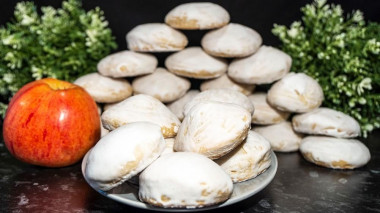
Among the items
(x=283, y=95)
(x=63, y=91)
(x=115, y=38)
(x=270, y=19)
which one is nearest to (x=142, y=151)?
(x=63, y=91)

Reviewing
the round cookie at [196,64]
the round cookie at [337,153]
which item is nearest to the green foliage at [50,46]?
the round cookie at [196,64]

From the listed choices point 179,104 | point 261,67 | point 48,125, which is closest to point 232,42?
point 261,67

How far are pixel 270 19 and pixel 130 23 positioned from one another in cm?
38

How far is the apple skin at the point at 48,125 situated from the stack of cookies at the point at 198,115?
0.22ft

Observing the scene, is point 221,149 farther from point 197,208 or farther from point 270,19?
point 270,19

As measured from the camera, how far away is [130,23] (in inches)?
55.6

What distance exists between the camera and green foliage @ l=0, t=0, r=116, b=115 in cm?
126

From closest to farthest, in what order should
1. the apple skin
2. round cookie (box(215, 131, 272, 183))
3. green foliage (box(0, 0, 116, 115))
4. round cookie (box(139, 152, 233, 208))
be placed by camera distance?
round cookie (box(139, 152, 233, 208)) < round cookie (box(215, 131, 272, 183)) < the apple skin < green foliage (box(0, 0, 116, 115))

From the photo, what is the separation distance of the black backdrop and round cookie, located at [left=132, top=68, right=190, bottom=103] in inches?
9.1

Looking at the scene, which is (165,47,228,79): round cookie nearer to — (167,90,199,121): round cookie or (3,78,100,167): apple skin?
(167,90,199,121): round cookie

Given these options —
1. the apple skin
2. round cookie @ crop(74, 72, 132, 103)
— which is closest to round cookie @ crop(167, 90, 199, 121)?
round cookie @ crop(74, 72, 132, 103)

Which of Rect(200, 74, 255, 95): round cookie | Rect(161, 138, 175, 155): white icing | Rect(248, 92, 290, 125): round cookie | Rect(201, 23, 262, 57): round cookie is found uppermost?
Rect(201, 23, 262, 57): round cookie

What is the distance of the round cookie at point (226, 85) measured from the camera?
1.17 meters

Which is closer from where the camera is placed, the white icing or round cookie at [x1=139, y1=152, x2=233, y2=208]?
round cookie at [x1=139, y1=152, x2=233, y2=208]
